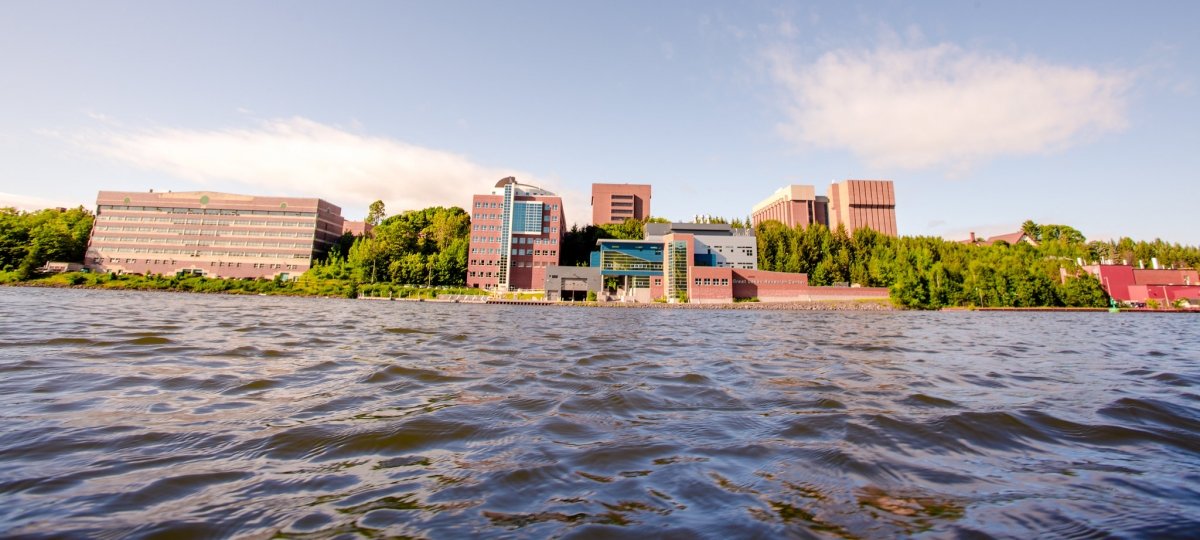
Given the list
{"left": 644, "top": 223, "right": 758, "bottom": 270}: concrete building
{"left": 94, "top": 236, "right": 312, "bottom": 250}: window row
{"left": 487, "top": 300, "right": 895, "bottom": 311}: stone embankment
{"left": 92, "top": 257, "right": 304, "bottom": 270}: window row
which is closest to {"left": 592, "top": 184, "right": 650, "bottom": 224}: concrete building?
{"left": 644, "top": 223, "right": 758, "bottom": 270}: concrete building

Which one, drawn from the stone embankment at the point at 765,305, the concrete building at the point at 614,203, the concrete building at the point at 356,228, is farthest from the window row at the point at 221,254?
the concrete building at the point at 614,203

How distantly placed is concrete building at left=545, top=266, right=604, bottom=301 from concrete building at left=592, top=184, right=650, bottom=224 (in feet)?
178

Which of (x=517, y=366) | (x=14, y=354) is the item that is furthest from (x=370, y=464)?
(x=14, y=354)

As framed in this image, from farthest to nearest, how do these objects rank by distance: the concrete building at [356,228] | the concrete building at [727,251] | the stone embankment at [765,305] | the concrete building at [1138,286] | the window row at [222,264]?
the concrete building at [356,228] < the window row at [222,264] < the concrete building at [727,251] < the concrete building at [1138,286] < the stone embankment at [765,305]

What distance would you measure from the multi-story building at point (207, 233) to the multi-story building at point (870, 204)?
143 m

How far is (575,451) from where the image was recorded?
4.27 m

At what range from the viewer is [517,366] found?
9.48 m

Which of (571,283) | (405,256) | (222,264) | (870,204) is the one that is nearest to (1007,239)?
(870,204)

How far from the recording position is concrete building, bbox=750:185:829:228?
144875 mm

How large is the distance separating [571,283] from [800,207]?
90.2 metres

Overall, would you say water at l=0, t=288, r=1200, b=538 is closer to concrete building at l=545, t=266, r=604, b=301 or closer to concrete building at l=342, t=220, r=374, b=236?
concrete building at l=545, t=266, r=604, b=301

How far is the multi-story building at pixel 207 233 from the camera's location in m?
98.1

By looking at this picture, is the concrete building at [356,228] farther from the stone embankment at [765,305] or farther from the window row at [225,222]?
the stone embankment at [765,305]

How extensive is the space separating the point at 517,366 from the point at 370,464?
5613 millimetres
